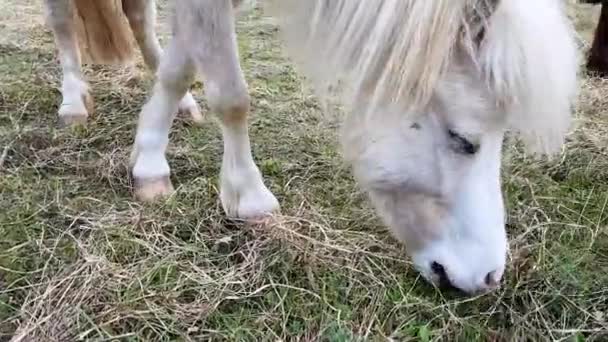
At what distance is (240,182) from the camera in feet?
8.24

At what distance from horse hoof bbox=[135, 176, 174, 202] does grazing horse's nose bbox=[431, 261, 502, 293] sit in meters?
1.00

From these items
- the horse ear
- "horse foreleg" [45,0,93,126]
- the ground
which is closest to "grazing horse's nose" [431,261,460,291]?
the ground

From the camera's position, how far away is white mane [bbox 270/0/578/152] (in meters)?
1.76

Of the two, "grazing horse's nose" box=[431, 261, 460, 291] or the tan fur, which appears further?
the tan fur

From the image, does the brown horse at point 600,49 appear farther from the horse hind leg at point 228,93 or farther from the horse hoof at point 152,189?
the horse hoof at point 152,189

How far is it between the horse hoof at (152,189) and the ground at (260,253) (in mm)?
51

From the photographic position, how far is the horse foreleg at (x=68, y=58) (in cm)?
338

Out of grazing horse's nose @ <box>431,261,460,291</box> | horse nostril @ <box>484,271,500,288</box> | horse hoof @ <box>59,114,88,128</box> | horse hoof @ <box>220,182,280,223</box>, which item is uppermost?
horse nostril @ <box>484,271,500,288</box>

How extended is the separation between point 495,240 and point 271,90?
2.08 meters

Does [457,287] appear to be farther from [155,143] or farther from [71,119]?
[71,119]

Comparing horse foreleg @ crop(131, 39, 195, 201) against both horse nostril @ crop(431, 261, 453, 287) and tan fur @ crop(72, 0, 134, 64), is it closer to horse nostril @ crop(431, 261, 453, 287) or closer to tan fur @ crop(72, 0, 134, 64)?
tan fur @ crop(72, 0, 134, 64)

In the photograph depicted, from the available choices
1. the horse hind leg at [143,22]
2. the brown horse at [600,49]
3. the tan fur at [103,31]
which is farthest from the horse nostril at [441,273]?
the brown horse at [600,49]

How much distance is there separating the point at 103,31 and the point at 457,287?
218cm

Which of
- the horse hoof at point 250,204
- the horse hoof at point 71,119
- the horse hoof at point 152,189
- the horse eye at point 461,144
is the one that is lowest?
the horse hoof at point 71,119
